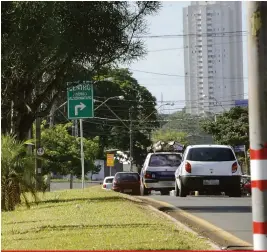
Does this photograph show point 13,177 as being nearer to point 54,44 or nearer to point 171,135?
point 54,44

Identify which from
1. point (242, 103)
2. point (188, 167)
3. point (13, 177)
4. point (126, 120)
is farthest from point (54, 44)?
Result: point (242, 103)

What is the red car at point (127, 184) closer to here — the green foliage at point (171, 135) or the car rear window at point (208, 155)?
the car rear window at point (208, 155)

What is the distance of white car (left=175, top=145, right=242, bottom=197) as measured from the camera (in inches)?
762

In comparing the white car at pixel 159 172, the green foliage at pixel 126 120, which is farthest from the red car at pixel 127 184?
the white car at pixel 159 172

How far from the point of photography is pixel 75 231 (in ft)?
35.4

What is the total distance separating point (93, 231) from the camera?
1069cm

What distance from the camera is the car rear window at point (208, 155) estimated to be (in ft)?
64.3

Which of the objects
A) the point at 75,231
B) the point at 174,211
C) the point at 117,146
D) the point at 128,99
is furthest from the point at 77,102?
the point at 117,146

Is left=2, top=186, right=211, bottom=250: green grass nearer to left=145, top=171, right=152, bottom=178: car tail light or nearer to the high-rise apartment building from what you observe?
left=145, top=171, right=152, bottom=178: car tail light

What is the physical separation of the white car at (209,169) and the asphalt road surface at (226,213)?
0.59 m

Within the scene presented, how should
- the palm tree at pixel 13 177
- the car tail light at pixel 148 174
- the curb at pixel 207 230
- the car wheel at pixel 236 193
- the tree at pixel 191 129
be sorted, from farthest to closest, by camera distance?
the tree at pixel 191 129 < the car tail light at pixel 148 174 < the car wheel at pixel 236 193 < the palm tree at pixel 13 177 < the curb at pixel 207 230

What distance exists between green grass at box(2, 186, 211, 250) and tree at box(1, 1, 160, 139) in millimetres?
3183

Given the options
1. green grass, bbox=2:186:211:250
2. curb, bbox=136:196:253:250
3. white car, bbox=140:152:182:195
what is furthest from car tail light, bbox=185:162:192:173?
white car, bbox=140:152:182:195

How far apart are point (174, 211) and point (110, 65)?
404cm
